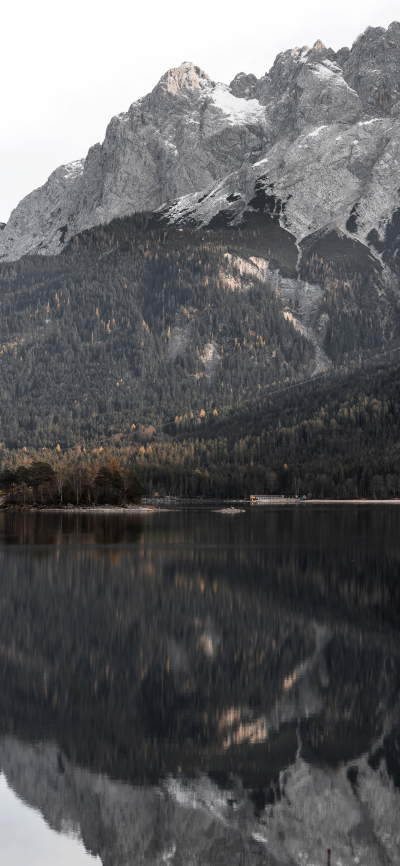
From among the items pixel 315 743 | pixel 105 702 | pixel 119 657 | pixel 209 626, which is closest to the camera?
pixel 315 743

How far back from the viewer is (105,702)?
92.1ft

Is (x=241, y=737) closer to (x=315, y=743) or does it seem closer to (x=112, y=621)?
(x=315, y=743)

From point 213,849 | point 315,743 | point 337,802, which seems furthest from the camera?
point 315,743

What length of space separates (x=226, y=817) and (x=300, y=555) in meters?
55.6

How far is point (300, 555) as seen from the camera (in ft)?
247

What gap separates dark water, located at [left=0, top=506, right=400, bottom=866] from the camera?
20.1m

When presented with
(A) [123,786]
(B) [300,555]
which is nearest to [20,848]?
(A) [123,786]

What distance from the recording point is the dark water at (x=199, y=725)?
66.1 ft

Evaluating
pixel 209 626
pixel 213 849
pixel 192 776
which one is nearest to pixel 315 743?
pixel 192 776

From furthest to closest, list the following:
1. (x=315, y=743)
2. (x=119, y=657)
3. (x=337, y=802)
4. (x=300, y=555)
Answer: (x=300, y=555) → (x=119, y=657) → (x=315, y=743) → (x=337, y=802)

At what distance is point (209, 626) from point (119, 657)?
26.1ft

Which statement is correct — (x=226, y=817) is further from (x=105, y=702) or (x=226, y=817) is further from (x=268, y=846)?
(x=105, y=702)

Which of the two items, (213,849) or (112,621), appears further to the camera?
(112,621)

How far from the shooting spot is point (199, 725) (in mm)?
26000
